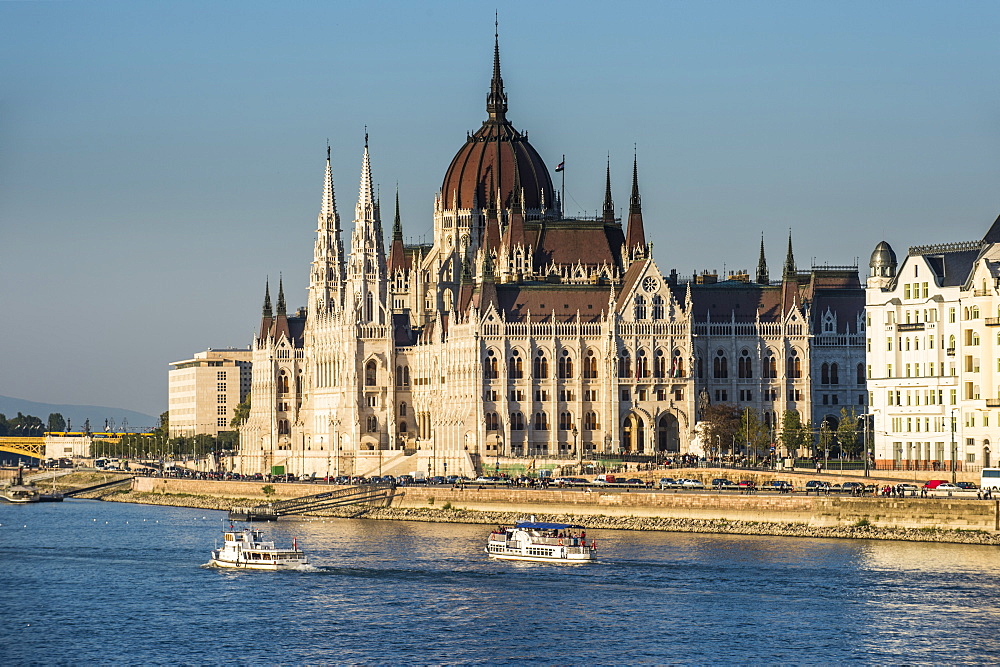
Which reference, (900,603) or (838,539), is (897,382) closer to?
(838,539)

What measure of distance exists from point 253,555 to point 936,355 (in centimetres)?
5641

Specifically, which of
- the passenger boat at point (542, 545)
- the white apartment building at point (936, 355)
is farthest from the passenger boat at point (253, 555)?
the white apartment building at point (936, 355)

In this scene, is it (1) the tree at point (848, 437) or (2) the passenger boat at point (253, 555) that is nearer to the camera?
(2) the passenger boat at point (253, 555)

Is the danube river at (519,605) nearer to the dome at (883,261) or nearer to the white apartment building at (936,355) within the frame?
the white apartment building at (936,355)

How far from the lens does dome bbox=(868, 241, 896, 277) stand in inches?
6634

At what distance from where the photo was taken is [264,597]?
115 m

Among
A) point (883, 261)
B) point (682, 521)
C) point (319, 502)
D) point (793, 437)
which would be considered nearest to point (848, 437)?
point (793, 437)

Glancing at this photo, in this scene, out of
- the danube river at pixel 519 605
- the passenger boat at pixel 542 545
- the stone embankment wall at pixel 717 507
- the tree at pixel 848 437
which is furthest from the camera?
the tree at pixel 848 437

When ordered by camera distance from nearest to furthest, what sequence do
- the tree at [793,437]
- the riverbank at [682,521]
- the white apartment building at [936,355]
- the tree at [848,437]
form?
the riverbank at [682,521]
the white apartment building at [936,355]
the tree at [848,437]
the tree at [793,437]

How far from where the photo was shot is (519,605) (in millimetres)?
110000

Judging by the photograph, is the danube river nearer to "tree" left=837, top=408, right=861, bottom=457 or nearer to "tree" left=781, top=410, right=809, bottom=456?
"tree" left=837, top=408, right=861, bottom=457

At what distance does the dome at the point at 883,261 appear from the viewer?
168 meters

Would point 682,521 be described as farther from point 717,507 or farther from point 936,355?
point 936,355

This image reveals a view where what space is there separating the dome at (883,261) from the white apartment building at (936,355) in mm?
78
